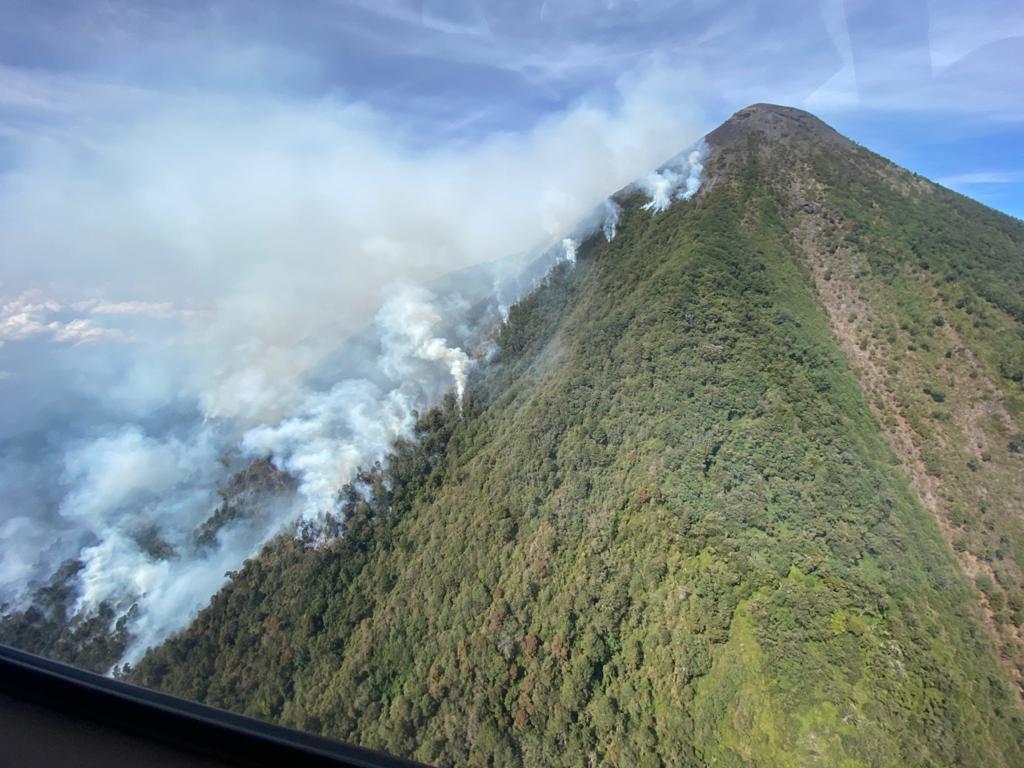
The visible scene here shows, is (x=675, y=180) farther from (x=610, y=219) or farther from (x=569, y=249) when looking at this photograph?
(x=569, y=249)

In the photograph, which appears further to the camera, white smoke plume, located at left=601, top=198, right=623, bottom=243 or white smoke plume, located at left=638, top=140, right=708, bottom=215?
white smoke plume, located at left=601, top=198, right=623, bottom=243

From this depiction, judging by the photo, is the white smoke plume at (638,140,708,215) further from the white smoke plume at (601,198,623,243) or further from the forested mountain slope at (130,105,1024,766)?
the white smoke plume at (601,198,623,243)

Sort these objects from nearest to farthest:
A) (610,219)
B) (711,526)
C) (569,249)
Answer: (711,526)
(610,219)
(569,249)

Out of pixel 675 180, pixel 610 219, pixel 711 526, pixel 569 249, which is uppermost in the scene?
pixel 675 180

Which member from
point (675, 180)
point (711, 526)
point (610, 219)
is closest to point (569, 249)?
point (610, 219)

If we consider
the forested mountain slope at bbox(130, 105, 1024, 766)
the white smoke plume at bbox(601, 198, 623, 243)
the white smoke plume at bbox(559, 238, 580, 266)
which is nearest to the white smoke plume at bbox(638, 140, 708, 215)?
the forested mountain slope at bbox(130, 105, 1024, 766)

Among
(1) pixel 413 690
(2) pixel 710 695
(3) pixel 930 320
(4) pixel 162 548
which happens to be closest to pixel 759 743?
(2) pixel 710 695

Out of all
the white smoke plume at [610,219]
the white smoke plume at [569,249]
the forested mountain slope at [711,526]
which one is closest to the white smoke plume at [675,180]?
the forested mountain slope at [711,526]

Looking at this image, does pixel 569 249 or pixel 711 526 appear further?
pixel 569 249

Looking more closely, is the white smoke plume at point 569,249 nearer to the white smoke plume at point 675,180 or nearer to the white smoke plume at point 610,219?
the white smoke plume at point 610,219
